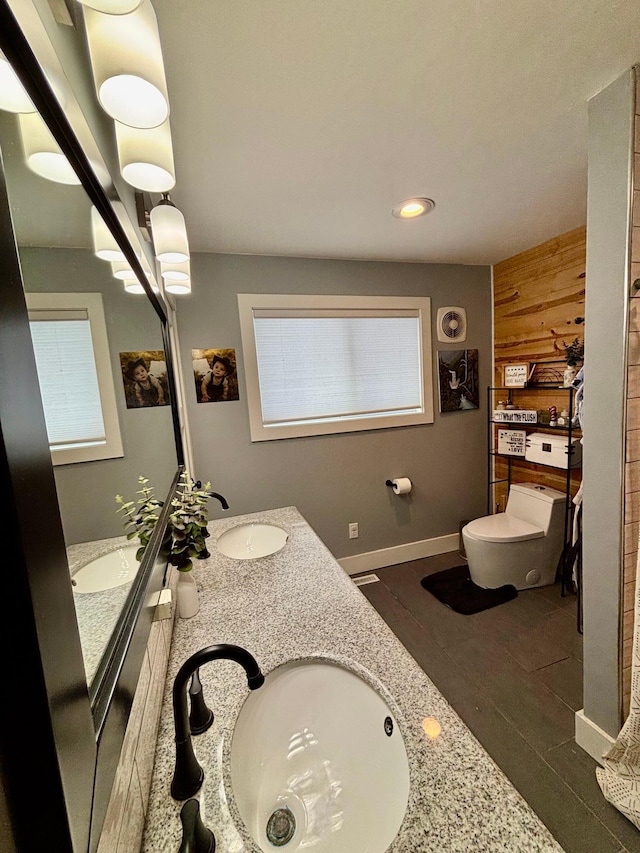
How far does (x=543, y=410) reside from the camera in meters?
2.38

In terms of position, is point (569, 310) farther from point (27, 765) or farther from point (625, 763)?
point (27, 765)

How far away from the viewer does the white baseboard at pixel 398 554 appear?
2577 mm

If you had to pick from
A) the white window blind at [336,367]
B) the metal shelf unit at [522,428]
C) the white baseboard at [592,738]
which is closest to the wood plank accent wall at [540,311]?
the metal shelf unit at [522,428]

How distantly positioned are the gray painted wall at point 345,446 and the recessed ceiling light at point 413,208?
2.19 ft

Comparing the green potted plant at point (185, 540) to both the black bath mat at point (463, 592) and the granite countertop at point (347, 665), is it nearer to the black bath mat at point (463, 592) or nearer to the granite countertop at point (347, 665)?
the granite countertop at point (347, 665)

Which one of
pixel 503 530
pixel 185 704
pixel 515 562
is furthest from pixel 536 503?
pixel 185 704

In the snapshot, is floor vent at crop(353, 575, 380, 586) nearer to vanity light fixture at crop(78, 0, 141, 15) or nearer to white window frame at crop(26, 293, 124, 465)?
white window frame at crop(26, 293, 124, 465)

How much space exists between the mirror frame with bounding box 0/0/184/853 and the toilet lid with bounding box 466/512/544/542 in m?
2.29

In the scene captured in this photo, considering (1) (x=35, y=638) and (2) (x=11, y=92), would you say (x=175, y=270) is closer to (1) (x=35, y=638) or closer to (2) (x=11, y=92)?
(2) (x=11, y=92)

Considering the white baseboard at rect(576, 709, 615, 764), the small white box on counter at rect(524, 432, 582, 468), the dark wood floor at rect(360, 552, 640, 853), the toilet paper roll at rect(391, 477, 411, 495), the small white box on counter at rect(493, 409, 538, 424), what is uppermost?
the small white box on counter at rect(493, 409, 538, 424)

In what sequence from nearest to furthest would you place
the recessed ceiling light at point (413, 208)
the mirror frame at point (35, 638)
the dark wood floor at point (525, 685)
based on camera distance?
the mirror frame at point (35, 638), the dark wood floor at point (525, 685), the recessed ceiling light at point (413, 208)

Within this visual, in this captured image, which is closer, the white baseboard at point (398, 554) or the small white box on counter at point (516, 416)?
the small white box on counter at point (516, 416)

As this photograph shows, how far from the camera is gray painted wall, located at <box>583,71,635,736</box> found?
103cm

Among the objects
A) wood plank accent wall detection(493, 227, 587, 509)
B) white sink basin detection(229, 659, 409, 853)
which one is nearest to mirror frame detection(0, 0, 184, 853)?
white sink basin detection(229, 659, 409, 853)
